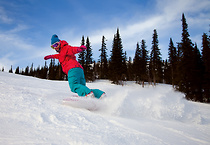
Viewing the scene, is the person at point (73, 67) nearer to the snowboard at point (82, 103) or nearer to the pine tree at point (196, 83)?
the snowboard at point (82, 103)

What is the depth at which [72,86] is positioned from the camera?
310cm

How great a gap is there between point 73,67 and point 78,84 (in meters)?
0.51

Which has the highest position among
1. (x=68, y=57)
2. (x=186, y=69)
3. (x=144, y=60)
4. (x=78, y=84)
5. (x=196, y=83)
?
(x=144, y=60)

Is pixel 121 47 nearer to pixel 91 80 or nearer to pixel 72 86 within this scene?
pixel 91 80

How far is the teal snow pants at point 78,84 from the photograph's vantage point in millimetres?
2865

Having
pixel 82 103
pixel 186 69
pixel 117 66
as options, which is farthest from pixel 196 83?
pixel 82 103

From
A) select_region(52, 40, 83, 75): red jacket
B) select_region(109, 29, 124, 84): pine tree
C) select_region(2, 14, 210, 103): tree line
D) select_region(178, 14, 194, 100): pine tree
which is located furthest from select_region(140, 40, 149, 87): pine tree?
select_region(52, 40, 83, 75): red jacket

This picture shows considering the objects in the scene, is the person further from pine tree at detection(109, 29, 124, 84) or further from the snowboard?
pine tree at detection(109, 29, 124, 84)

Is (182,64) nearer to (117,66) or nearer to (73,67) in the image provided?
(117,66)

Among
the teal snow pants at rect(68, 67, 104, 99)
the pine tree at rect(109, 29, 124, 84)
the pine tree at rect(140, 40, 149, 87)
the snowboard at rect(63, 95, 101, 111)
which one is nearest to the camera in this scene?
the snowboard at rect(63, 95, 101, 111)

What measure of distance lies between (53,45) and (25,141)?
3005 mm

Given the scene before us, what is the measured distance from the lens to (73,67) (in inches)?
128

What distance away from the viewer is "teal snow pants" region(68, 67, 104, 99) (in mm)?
2865

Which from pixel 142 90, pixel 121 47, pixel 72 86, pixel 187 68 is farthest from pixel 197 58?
pixel 72 86
